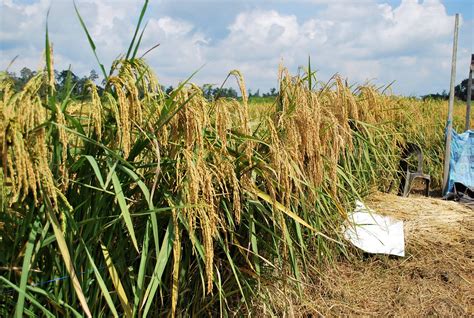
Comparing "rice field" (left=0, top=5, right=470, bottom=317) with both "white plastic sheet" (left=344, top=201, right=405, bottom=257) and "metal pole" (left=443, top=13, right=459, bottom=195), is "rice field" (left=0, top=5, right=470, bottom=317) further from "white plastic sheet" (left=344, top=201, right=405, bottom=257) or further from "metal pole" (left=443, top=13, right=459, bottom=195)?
"metal pole" (left=443, top=13, right=459, bottom=195)

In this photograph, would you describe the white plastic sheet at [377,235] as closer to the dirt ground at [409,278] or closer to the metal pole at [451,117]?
the dirt ground at [409,278]

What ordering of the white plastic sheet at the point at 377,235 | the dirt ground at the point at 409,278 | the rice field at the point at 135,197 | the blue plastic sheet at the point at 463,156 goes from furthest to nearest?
the blue plastic sheet at the point at 463,156 → the white plastic sheet at the point at 377,235 → the dirt ground at the point at 409,278 → the rice field at the point at 135,197

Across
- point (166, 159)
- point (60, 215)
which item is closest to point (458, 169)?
point (166, 159)

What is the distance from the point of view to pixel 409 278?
4.34 metres

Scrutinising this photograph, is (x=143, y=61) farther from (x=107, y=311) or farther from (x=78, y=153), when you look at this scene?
(x=107, y=311)

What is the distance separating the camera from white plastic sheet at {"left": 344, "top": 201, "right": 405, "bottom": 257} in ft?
14.5

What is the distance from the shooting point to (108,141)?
2508 millimetres

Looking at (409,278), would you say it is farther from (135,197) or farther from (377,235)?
(135,197)

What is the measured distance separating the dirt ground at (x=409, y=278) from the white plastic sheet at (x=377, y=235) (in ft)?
0.24

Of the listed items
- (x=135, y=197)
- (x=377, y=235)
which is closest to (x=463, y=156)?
(x=377, y=235)

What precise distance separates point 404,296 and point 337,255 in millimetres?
570

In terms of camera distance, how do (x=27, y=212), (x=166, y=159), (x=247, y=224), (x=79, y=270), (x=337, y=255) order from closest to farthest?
(x=27, y=212) < (x=79, y=270) < (x=166, y=159) < (x=247, y=224) < (x=337, y=255)

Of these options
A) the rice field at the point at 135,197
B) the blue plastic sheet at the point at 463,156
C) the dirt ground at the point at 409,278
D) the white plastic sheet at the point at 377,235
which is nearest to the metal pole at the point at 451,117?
the blue plastic sheet at the point at 463,156

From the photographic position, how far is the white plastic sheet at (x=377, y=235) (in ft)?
14.5
